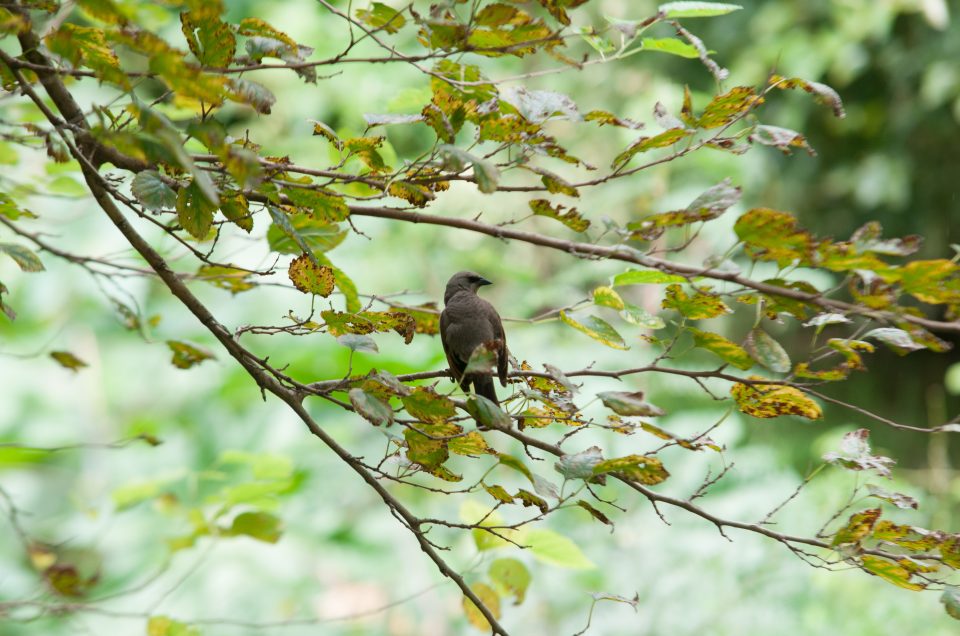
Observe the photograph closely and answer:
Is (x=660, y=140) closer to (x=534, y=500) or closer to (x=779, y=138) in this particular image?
(x=779, y=138)

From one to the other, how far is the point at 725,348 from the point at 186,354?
3.31 ft

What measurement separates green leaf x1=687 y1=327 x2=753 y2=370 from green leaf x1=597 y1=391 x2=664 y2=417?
0.39 feet

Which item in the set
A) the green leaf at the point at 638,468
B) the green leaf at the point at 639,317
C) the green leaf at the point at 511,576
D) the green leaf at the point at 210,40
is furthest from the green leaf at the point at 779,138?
the green leaf at the point at 511,576

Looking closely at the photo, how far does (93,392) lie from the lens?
464 cm

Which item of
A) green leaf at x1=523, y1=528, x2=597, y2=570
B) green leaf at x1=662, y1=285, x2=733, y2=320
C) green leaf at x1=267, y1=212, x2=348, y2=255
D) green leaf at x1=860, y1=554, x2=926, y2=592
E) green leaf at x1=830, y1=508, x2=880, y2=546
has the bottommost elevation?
green leaf at x1=523, y1=528, x2=597, y2=570

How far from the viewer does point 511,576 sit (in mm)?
→ 1547

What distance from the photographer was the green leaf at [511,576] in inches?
60.5

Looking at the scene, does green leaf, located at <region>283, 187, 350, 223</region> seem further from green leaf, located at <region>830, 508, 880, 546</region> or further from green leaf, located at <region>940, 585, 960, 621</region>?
green leaf, located at <region>940, 585, 960, 621</region>

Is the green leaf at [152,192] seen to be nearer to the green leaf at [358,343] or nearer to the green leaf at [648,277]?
the green leaf at [358,343]

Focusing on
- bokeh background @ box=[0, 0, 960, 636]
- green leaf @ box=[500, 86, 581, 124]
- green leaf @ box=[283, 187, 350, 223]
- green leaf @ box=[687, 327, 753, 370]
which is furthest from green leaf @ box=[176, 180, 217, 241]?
bokeh background @ box=[0, 0, 960, 636]

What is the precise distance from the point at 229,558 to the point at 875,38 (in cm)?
360

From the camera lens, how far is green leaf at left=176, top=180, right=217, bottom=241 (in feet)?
3.45

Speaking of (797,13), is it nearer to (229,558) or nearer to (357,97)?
(357,97)

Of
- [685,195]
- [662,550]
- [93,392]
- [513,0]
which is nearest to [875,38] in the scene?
[685,195]
